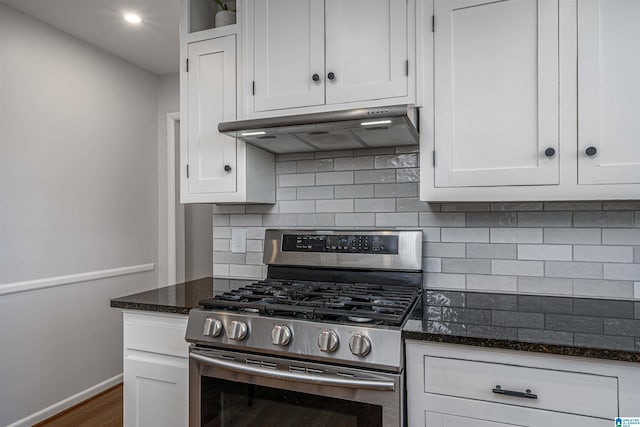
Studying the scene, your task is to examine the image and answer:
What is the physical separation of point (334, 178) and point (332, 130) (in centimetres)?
42

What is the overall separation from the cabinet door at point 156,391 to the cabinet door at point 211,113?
79cm

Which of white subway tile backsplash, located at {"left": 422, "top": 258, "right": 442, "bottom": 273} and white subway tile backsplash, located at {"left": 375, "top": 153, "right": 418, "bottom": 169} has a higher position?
white subway tile backsplash, located at {"left": 375, "top": 153, "right": 418, "bottom": 169}

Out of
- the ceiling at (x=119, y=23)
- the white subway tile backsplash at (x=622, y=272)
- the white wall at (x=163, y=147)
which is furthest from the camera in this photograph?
the white wall at (x=163, y=147)

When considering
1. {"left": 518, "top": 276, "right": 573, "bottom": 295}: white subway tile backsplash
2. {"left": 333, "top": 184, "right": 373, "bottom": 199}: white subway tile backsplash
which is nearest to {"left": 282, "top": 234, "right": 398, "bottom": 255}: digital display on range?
{"left": 333, "top": 184, "right": 373, "bottom": 199}: white subway tile backsplash

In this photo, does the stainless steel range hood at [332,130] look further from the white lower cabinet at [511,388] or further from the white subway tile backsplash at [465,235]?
the white lower cabinet at [511,388]

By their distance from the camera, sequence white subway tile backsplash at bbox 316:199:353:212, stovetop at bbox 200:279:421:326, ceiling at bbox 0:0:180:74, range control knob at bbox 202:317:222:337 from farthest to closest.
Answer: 1. ceiling at bbox 0:0:180:74
2. white subway tile backsplash at bbox 316:199:353:212
3. range control knob at bbox 202:317:222:337
4. stovetop at bbox 200:279:421:326

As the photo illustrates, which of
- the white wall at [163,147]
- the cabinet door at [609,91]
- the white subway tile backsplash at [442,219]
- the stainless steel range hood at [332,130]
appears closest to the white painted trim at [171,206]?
the white wall at [163,147]

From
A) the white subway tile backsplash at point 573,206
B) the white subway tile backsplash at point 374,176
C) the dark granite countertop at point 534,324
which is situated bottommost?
the dark granite countertop at point 534,324

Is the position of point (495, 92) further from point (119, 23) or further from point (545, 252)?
point (119, 23)

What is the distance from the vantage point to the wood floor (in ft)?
8.07

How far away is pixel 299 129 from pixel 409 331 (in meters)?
0.88

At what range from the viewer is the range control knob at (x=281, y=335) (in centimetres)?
121

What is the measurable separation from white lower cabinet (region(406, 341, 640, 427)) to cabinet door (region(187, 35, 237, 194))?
3.80ft

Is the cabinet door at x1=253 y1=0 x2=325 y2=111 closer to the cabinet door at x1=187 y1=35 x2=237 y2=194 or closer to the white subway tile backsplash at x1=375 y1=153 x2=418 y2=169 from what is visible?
the cabinet door at x1=187 y1=35 x2=237 y2=194
